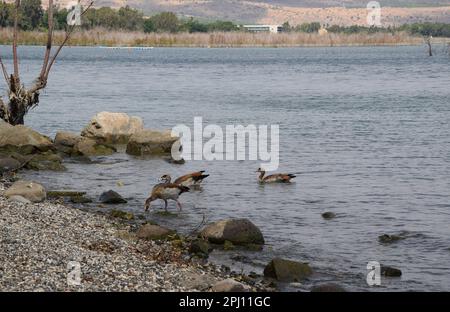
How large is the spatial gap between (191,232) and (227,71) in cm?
7638

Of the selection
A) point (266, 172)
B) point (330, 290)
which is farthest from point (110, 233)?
point (266, 172)

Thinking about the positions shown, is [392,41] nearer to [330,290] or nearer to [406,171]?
[406,171]

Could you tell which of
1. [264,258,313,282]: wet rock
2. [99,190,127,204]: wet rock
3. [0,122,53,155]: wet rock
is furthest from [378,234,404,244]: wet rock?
[0,122,53,155]: wet rock

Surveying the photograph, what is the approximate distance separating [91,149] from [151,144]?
6.59ft

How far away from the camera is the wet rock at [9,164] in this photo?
25.3m

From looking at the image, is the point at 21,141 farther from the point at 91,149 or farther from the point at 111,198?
the point at 111,198

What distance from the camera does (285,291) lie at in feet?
46.8

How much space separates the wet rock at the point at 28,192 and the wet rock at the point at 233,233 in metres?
4.20

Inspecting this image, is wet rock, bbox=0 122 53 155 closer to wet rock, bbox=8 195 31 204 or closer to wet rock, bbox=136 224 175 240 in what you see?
wet rock, bbox=8 195 31 204

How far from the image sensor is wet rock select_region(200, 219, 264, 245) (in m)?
17.5

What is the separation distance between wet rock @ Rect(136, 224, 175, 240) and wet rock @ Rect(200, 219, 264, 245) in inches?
29.7

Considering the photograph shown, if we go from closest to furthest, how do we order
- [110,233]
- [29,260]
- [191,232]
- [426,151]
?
1. [29,260]
2. [110,233]
3. [191,232]
4. [426,151]
